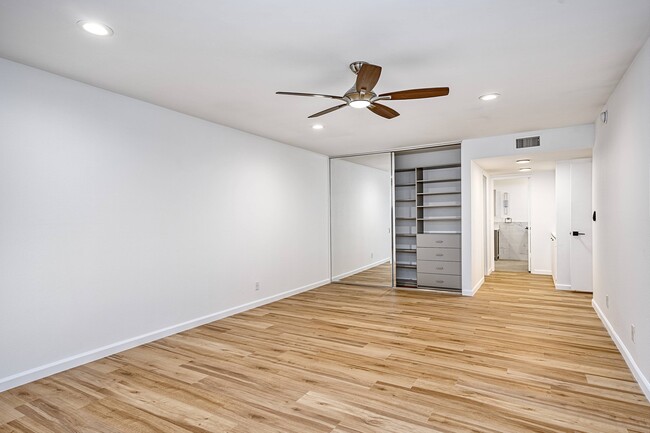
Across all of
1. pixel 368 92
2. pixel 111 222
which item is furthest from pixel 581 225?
pixel 111 222

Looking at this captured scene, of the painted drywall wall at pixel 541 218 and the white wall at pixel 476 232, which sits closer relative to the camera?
the white wall at pixel 476 232

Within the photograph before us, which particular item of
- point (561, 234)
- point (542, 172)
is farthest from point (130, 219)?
point (542, 172)

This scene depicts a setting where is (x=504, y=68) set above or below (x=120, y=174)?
above

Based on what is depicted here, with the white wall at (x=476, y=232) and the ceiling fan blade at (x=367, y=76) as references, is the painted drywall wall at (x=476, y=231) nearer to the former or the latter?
the white wall at (x=476, y=232)

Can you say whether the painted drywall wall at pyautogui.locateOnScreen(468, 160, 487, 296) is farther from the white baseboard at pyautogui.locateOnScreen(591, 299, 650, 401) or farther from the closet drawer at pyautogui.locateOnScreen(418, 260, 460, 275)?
the white baseboard at pyautogui.locateOnScreen(591, 299, 650, 401)

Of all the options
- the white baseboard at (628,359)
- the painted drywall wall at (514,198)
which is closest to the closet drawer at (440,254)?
the white baseboard at (628,359)

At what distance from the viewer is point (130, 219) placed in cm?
355

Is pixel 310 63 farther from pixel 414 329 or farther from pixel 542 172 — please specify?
pixel 542 172

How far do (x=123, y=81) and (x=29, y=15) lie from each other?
3.37 feet

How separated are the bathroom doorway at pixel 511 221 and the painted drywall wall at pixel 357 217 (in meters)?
3.05

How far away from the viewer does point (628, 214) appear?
2.92 meters

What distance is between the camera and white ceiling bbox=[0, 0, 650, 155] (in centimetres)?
208

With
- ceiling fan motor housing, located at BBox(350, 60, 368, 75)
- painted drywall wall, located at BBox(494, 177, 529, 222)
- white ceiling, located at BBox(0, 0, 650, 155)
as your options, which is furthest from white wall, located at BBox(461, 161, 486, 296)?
ceiling fan motor housing, located at BBox(350, 60, 368, 75)

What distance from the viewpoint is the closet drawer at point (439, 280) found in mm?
5922
